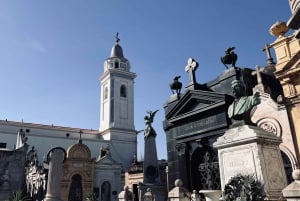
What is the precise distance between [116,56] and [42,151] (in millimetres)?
21934

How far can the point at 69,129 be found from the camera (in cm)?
5222

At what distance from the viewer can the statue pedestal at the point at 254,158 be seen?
204 inches

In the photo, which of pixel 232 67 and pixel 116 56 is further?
pixel 116 56

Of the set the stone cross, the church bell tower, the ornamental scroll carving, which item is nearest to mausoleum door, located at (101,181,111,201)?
the church bell tower

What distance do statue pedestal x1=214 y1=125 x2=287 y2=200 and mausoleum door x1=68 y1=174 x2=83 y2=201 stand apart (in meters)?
23.6

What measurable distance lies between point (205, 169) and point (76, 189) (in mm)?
20778

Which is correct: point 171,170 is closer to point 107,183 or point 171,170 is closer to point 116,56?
point 107,183

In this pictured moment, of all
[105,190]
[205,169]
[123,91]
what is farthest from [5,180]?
[123,91]

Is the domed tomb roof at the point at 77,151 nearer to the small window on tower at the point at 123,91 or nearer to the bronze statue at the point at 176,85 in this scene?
the bronze statue at the point at 176,85

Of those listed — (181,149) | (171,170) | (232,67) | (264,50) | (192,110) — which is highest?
(264,50)

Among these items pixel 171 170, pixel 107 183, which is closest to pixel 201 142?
pixel 171 170

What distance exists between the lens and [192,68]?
39.3 ft

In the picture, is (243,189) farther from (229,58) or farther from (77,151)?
(77,151)

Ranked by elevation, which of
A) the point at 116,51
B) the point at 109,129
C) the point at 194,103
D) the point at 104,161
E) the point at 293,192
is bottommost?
the point at 293,192
